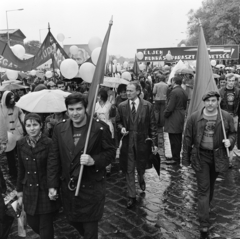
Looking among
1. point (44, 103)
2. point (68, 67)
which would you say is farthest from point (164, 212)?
point (68, 67)

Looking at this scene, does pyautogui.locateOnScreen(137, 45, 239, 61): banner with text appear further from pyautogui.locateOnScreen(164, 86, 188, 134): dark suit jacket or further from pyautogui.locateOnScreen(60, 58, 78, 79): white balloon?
pyautogui.locateOnScreen(164, 86, 188, 134): dark suit jacket

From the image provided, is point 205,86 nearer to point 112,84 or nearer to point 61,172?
point 61,172

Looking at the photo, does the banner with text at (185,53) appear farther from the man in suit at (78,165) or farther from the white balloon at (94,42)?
the man in suit at (78,165)

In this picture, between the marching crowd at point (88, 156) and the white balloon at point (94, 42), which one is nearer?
the marching crowd at point (88, 156)

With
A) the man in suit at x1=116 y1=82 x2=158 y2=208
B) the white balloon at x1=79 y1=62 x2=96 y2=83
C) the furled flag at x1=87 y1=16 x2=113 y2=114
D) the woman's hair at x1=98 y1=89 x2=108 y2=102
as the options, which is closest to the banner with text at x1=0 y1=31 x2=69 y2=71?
the white balloon at x1=79 y1=62 x2=96 y2=83

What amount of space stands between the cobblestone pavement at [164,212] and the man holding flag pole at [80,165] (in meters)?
0.96

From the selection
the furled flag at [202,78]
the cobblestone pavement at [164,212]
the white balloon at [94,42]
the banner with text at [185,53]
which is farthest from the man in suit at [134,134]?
the banner with text at [185,53]

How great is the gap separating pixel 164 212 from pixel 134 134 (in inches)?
44.9

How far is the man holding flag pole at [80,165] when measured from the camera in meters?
2.91

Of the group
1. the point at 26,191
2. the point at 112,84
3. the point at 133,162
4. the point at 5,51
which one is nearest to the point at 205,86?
the point at 133,162

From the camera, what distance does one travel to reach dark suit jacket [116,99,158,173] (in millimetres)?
4578

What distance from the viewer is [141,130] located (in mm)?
4582

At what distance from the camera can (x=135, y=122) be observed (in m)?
4.57

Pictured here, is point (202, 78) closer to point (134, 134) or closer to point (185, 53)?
point (134, 134)
